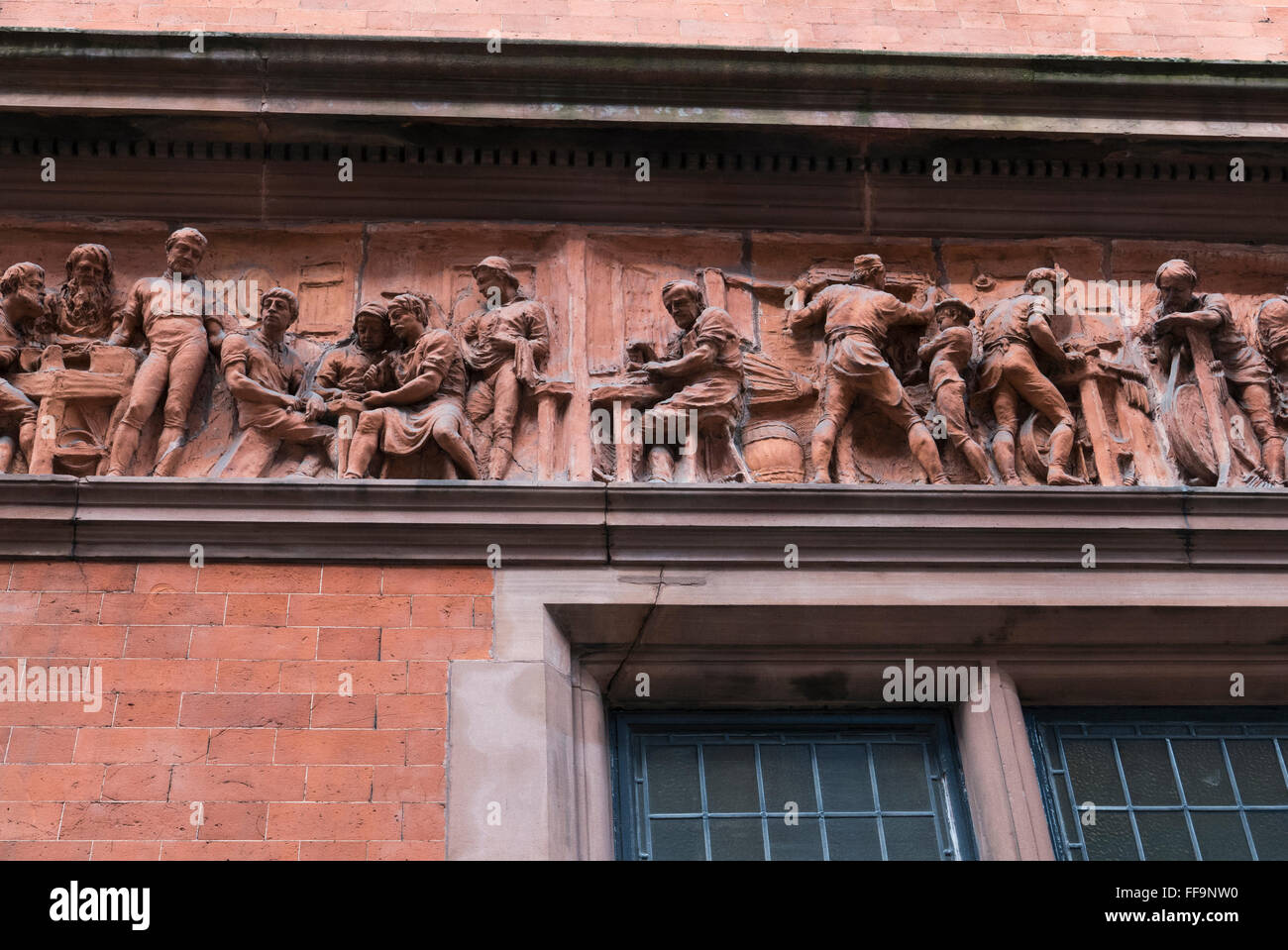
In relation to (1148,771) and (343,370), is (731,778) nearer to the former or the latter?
(1148,771)

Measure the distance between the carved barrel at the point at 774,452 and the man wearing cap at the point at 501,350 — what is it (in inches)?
42.8

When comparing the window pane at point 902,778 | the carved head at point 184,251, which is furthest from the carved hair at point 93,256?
the window pane at point 902,778

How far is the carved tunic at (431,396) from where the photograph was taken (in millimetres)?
8281

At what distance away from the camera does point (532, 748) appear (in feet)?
23.6

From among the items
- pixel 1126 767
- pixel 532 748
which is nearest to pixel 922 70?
pixel 1126 767

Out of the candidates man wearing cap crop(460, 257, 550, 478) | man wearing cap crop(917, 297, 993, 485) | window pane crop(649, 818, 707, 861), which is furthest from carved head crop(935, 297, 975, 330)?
window pane crop(649, 818, 707, 861)

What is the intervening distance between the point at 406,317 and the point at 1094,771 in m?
3.88

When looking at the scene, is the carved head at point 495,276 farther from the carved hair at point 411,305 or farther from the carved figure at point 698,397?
the carved figure at point 698,397

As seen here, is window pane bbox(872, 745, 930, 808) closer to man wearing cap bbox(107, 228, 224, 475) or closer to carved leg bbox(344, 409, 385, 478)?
carved leg bbox(344, 409, 385, 478)

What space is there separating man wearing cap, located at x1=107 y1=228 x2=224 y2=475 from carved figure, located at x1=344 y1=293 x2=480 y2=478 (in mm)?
823

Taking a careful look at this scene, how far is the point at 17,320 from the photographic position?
877cm

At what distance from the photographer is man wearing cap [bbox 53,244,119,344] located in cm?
877

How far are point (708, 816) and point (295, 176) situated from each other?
4155 mm
